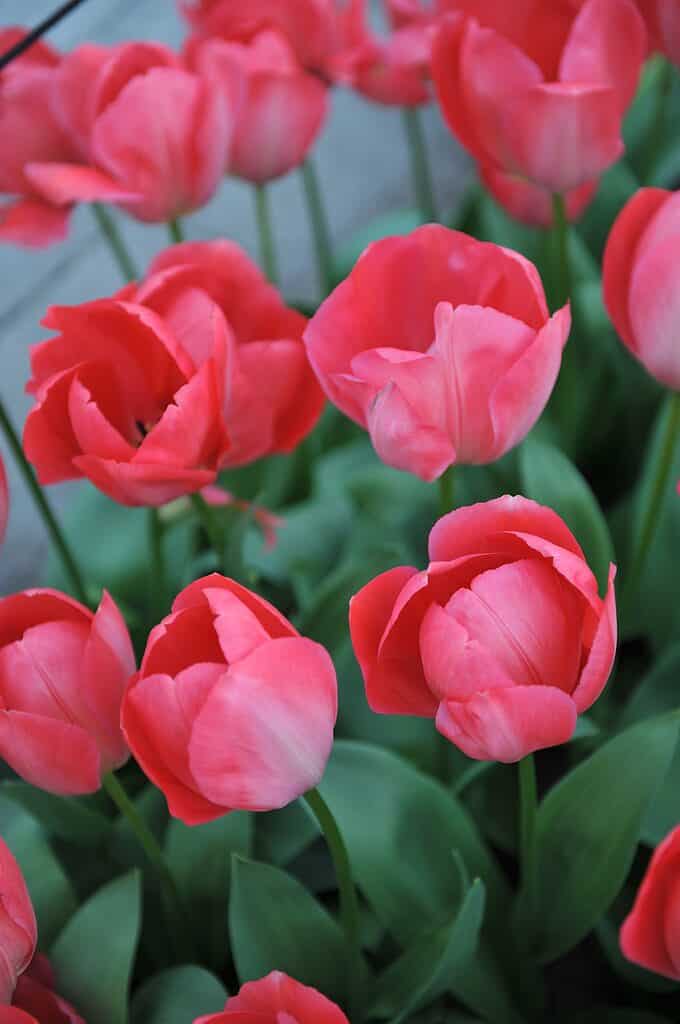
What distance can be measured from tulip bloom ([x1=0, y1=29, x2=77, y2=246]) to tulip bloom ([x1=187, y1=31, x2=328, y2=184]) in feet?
0.23

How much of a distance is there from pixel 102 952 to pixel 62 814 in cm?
7

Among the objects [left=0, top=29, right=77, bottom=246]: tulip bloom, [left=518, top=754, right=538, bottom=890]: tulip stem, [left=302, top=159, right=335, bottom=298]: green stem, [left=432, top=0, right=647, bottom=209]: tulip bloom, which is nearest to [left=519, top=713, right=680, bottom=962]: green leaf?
[left=518, top=754, right=538, bottom=890]: tulip stem

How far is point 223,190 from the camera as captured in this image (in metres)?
1.06

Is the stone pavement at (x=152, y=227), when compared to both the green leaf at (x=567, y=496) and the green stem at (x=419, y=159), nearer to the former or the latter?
the green stem at (x=419, y=159)

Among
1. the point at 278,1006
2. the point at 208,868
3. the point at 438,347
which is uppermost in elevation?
the point at 438,347

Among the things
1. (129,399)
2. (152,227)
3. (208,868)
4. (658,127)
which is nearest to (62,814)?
(208,868)

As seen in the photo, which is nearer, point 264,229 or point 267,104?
point 267,104

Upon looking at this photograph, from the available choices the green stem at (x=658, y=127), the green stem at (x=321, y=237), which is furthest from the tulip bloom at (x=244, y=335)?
the green stem at (x=658, y=127)

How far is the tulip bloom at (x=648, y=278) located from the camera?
0.37m

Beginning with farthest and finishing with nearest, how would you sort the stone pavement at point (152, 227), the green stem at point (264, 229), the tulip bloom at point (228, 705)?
1. the stone pavement at point (152, 227)
2. the green stem at point (264, 229)
3. the tulip bloom at point (228, 705)

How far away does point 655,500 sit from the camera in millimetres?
481

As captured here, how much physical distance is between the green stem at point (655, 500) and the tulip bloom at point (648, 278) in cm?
4

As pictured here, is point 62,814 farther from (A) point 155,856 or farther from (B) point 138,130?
(B) point 138,130

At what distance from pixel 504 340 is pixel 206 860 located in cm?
26
